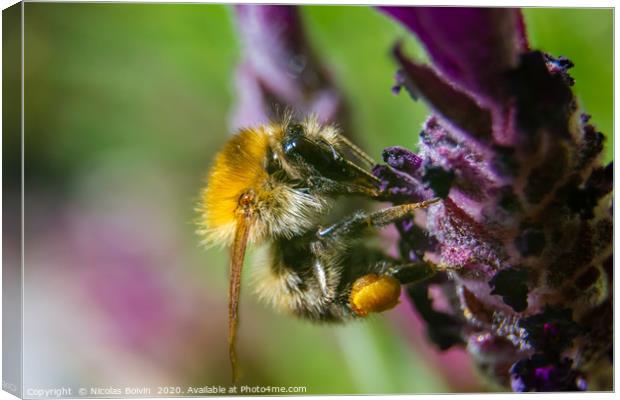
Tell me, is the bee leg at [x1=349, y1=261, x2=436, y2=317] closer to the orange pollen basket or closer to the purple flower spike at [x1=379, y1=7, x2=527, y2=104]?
the orange pollen basket

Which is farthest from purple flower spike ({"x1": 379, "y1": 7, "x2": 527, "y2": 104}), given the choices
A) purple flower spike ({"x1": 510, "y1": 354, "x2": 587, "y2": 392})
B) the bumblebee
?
purple flower spike ({"x1": 510, "y1": 354, "x2": 587, "y2": 392})

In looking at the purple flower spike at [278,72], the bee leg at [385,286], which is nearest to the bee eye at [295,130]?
the bee leg at [385,286]

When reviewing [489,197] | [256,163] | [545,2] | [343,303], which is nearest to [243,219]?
[256,163]

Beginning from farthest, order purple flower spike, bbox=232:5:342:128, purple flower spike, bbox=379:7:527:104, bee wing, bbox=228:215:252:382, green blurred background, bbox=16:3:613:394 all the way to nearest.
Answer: green blurred background, bbox=16:3:613:394
purple flower spike, bbox=232:5:342:128
bee wing, bbox=228:215:252:382
purple flower spike, bbox=379:7:527:104

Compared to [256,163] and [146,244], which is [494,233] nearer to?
[256,163]

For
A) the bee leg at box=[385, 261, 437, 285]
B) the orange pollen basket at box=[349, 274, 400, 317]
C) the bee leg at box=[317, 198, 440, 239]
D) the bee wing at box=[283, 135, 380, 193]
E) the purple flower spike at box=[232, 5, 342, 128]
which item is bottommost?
the orange pollen basket at box=[349, 274, 400, 317]

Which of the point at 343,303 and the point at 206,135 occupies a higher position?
the point at 206,135
